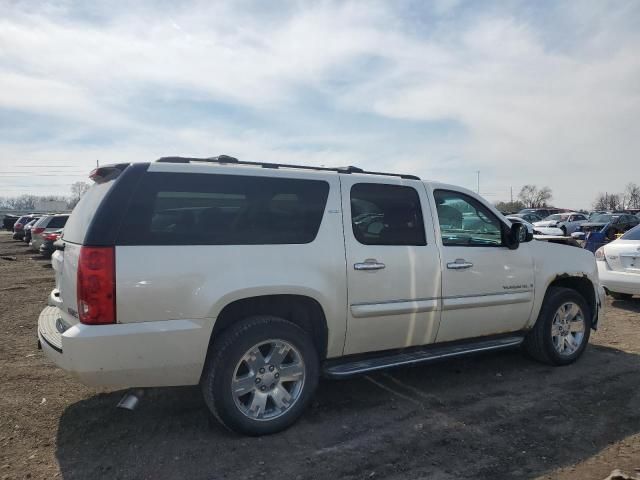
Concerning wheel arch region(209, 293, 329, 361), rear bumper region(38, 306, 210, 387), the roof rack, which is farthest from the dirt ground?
the roof rack

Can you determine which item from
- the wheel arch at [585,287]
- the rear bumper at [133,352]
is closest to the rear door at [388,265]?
the rear bumper at [133,352]

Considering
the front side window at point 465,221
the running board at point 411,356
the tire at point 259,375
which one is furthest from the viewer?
the front side window at point 465,221

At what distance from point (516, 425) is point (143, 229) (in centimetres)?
315

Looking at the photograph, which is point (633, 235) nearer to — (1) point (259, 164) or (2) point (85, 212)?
(1) point (259, 164)

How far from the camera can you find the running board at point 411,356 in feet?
13.2

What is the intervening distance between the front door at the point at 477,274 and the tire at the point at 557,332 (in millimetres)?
307

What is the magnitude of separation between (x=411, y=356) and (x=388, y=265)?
85 cm

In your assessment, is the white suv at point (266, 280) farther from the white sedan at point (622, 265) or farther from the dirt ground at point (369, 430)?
the white sedan at point (622, 265)

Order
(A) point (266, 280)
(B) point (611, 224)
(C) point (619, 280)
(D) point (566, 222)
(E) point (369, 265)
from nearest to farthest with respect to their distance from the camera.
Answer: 1. (A) point (266, 280)
2. (E) point (369, 265)
3. (C) point (619, 280)
4. (B) point (611, 224)
5. (D) point (566, 222)

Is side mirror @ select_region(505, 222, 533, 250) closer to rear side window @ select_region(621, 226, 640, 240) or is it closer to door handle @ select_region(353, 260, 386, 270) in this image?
door handle @ select_region(353, 260, 386, 270)

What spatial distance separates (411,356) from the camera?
438cm

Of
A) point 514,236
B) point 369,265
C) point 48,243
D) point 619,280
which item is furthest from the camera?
point 48,243

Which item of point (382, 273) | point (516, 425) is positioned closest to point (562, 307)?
point (516, 425)


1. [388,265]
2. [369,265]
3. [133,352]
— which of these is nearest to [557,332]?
[388,265]
